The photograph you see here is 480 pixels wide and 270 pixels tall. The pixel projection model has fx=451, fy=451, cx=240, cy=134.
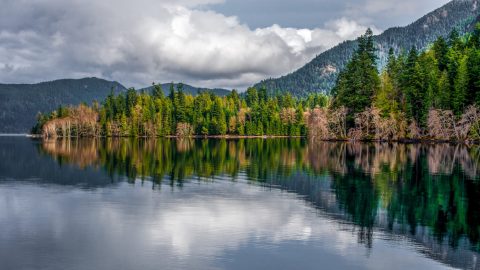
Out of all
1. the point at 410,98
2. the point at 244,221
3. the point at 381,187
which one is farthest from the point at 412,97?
the point at 244,221

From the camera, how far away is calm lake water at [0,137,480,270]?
56.3ft

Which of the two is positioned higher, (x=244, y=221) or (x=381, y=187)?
(x=381, y=187)

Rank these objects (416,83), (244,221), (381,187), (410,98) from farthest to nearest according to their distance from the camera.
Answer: (416,83) → (410,98) → (381,187) → (244,221)

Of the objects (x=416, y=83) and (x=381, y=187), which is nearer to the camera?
(x=381, y=187)

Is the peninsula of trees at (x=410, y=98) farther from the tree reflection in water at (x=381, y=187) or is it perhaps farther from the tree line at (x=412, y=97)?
the tree reflection in water at (x=381, y=187)

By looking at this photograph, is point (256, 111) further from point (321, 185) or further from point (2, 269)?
point (2, 269)

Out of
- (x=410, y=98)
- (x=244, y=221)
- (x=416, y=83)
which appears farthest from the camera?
(x=416, y=83)

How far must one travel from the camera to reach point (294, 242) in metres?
19.5

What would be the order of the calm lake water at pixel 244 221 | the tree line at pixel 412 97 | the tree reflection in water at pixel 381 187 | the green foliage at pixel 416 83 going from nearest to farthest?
the calm lake water at pixel 244 221 < the tree reflection in water at pixel 381 187 < the tree line at pixel 412 97 < the green foliage at pixel 416 83

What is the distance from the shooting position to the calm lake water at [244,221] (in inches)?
675

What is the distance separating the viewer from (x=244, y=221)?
23406 millimetres

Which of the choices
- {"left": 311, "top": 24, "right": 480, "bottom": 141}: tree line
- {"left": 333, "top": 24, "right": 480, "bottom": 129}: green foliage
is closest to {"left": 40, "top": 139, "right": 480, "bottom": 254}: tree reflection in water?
{"left": 311, "top": 24, "right": 480, "bottom": 141}: tree line

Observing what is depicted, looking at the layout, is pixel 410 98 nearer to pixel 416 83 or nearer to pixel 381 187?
pixel 416 83

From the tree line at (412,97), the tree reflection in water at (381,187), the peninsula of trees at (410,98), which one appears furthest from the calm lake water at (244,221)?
the peninsula of trees at (410,98)
